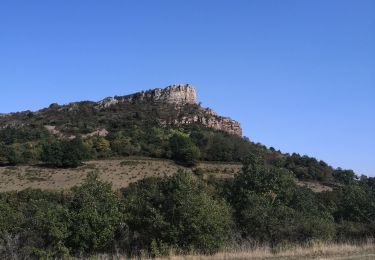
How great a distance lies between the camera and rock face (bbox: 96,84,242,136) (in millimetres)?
155875

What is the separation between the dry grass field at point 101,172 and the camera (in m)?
92.8

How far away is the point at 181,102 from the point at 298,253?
15291 cm

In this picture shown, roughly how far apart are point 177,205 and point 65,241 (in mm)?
4328

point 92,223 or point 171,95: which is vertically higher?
point 171,95

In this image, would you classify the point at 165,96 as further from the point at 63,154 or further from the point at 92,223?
the point at 92,223

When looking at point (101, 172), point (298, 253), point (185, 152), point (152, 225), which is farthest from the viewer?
point (185, 152)

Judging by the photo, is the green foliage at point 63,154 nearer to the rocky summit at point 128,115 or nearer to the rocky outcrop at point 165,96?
the rocky summit at point 128,115

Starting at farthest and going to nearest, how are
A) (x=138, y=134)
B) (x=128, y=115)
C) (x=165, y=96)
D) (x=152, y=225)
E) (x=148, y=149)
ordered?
(x=165, y=96) → (x=128, y=115) → (x=138, y=134) → (x=148, y=149) → (x=152, y=225)

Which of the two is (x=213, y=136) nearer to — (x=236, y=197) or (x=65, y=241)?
(x=236, y=197)

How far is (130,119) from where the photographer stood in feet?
519

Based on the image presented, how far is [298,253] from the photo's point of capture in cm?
1606

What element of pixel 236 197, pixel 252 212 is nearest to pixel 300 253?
pixel 252 212

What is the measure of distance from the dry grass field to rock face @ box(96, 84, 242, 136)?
40044mm

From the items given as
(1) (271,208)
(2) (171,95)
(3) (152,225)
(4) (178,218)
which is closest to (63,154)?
(2) (171,95)
